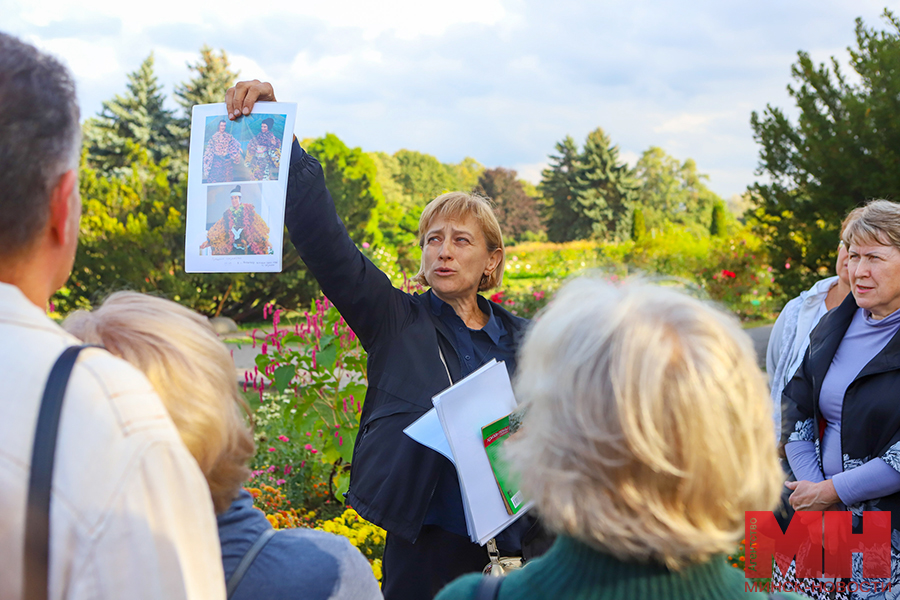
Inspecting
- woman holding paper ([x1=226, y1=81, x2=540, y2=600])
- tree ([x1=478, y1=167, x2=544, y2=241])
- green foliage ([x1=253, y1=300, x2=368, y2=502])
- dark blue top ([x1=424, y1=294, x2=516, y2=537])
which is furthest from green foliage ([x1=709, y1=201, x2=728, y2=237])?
woman holding paper ([x1=226, y1=81, x2=540, y2=600])

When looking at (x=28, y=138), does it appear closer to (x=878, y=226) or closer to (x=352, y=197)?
(x=878, y=226)

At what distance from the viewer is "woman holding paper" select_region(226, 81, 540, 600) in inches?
80.0

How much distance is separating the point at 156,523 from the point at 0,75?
1.89 feet

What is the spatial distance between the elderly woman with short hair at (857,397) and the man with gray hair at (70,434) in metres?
2.36

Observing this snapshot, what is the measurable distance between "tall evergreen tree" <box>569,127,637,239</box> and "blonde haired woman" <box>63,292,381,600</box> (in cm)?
4195

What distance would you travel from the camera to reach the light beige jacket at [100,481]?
0.69 m

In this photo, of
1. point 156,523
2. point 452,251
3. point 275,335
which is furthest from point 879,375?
point 275,335

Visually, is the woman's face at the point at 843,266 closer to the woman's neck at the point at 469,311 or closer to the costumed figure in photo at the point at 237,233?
the woman's neck at the point at 469,311

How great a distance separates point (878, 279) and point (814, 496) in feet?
2.86

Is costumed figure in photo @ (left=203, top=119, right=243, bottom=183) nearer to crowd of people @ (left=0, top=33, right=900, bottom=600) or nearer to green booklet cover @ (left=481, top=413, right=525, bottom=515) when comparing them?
crowd of people @ (left=0, top=33, right=900, bottom=600)

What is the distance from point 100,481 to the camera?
707 mm

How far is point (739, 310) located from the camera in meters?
13.6

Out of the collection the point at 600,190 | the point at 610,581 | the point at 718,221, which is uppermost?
the point at 600,190

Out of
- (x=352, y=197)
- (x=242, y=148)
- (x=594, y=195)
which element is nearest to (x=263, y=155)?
(x=242, y=148)
